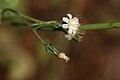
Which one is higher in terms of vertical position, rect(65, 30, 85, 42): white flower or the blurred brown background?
the blurred brown background

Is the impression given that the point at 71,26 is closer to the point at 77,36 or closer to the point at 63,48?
the point at 77,36

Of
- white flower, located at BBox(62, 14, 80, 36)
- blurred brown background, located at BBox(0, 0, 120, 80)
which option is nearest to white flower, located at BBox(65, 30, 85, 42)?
white flower, located at BBox(62, 14, 80, 36)

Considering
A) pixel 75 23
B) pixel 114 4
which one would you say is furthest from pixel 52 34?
pixel 75 23

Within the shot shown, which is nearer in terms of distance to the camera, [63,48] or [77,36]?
[77,36]

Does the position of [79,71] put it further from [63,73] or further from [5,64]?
[5,64]

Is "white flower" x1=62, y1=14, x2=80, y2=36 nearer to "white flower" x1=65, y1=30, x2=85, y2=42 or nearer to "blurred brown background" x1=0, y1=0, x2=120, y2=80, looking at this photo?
"white flower" x1=65, y1=30, x2=85, y2=42

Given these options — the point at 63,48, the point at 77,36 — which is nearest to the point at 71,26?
the point at 77,36

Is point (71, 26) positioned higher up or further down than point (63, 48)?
further down

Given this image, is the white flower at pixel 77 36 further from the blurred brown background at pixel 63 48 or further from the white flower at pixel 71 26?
the blurred brown background at pixel 63 48

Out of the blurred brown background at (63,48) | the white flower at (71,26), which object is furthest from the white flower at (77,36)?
the blurred brown background at (63,48)
